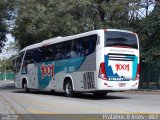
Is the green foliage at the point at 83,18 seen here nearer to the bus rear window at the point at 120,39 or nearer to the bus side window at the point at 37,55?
the bus side window at the point at 37,55

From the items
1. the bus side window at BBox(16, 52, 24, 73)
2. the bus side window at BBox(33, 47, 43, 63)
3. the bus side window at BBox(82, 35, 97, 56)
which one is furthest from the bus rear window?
the bus side window at BBox(16, 52, 24, 73)

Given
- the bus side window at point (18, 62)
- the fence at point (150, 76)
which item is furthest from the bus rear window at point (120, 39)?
the bus side window at point (18, 62)

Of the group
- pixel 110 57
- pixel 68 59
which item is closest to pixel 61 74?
pixel 68 59

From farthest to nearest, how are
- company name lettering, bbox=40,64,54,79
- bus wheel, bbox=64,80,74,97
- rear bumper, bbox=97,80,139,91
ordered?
company name lettering, bbox=40,64,54,79 < bus wheel, bbox=64,80,74,97 < rear bumper, bbox=97,80,139,91

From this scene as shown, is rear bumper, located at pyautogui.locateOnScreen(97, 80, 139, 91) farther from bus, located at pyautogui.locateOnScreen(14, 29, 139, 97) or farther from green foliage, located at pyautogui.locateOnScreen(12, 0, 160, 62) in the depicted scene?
green foliage, located at pyautogui.locateOnScreen(12, 0, 160, 62)

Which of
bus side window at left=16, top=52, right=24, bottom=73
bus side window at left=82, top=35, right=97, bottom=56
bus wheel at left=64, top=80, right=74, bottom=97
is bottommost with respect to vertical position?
bus wheel at left=64, top=80, right=74, bottom=97

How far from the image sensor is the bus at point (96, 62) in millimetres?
19688

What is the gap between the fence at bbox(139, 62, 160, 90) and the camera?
28.1 m

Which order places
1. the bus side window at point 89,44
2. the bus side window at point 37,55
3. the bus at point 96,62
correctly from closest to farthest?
the bus at point 96,62 < the bus side window at point 89,44 < the bus side window at point 37,55

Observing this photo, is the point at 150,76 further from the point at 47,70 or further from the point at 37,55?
the point at 37,55

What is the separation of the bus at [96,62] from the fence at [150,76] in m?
6.76

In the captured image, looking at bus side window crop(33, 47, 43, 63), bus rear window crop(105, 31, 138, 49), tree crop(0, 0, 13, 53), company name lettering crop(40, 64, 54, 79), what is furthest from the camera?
tree crop(0, 0, 13, 53)

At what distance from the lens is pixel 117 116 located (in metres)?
12.0

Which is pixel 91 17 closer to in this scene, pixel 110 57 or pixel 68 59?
pixel 68 59
